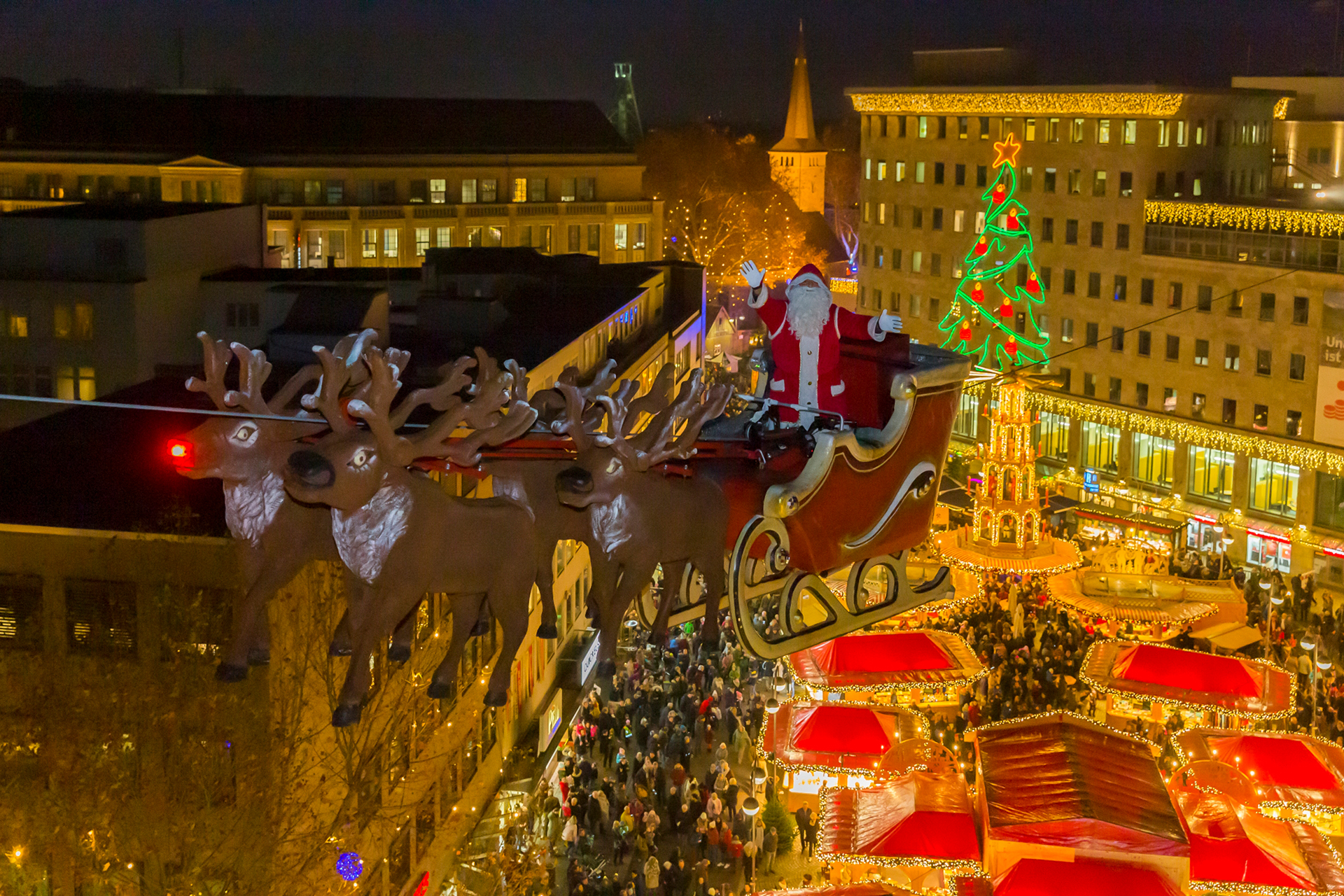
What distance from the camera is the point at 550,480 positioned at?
6.90 metres

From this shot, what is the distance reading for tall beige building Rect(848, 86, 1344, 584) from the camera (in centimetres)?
4475

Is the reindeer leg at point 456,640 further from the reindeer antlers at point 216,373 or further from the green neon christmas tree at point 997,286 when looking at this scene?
the green neon christmas tree at point 997,286

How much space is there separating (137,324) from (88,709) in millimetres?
5806

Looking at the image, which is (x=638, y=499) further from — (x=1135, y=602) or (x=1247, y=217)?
(x=1247, y=217)

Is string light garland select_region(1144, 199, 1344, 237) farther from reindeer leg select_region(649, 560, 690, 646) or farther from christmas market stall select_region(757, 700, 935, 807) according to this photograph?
reindeer leg select_region(649, 560, 690, 646)

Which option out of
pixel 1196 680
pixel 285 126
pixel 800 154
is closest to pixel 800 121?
pixel 800 154

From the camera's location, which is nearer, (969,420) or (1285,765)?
(1285,765)

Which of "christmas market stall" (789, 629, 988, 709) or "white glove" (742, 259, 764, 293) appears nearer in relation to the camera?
"white glove" (742, 259, 764, 293)

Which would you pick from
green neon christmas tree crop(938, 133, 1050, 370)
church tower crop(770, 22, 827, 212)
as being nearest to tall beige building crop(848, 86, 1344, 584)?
green neon christmas tree crop(938, 133, 1050, 370)

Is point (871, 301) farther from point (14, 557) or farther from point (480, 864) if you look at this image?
point (14, 557)

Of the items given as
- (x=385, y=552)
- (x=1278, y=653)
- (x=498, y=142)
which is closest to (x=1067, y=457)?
(x=1278, y=653)

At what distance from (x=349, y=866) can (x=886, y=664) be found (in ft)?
40.0

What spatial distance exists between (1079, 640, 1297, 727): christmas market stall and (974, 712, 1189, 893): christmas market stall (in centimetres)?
409

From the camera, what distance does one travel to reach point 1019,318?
57.6m
